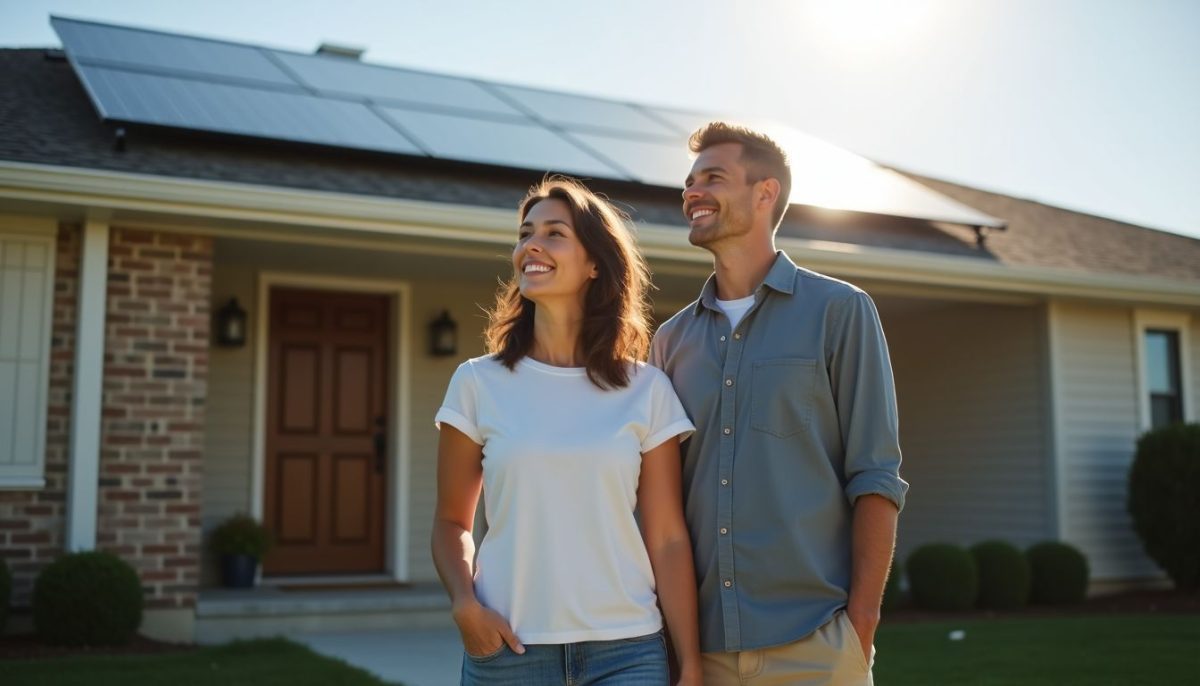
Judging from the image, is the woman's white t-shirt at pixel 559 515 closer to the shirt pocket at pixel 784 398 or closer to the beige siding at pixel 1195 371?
the shirt pocket at pixel 784 398

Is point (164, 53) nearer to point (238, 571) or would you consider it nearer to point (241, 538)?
point (241, 538)

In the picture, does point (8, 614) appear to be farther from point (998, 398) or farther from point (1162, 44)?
point (1162, 44)

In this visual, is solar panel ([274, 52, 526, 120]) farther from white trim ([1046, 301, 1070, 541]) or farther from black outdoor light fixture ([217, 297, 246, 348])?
white trim ([1046, 301, 1070, 541])

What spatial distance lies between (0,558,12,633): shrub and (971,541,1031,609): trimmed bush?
275 inches

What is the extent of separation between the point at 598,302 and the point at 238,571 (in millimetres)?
6679

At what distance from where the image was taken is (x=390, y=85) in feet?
34.7

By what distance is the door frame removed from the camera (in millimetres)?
9250

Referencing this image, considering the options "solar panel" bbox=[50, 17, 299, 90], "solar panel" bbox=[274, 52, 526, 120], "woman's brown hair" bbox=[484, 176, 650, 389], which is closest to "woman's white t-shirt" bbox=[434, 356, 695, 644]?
"woman's brown hair" bbox=[484, 176, 650, 389]

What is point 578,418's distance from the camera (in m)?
2.55

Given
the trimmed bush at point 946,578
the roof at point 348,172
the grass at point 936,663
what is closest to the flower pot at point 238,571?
the grass at point 936,663

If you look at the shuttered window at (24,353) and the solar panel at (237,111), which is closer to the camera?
the shuttered window at (24,353)

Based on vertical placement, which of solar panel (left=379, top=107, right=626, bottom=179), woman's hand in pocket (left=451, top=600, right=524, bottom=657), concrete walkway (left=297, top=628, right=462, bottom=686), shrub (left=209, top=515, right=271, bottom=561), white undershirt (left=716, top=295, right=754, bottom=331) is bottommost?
concrete walkway (left=297, top=628, right=462, bottom=686)

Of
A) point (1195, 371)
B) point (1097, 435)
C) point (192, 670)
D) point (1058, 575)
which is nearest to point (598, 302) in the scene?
point (192, 670)

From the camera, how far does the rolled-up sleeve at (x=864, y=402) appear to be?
99.0 inches
